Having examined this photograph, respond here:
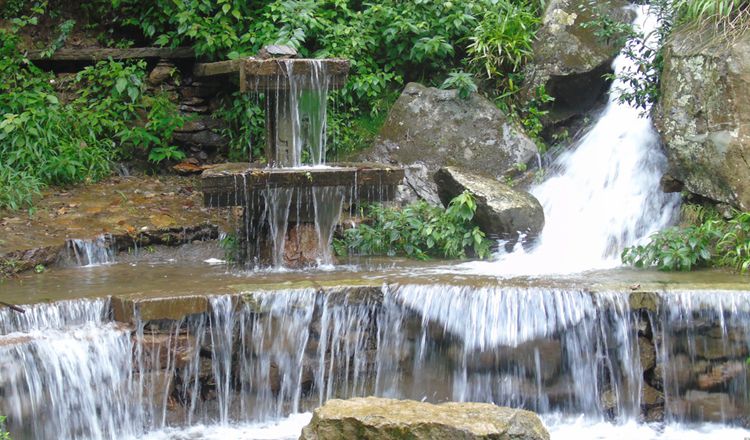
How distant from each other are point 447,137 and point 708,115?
2.94 metres

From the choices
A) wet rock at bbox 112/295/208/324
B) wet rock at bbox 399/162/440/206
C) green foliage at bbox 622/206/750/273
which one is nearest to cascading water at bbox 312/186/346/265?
wet rock at bbox 399/162/440/206

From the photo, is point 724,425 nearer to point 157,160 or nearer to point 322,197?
point 322,197

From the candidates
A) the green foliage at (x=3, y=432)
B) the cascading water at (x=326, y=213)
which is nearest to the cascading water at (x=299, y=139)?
the cascading water at (x=326, y=213)

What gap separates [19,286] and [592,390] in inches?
190

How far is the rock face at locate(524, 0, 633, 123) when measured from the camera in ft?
36.8

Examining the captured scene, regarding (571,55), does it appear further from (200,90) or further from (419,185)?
(200,90)

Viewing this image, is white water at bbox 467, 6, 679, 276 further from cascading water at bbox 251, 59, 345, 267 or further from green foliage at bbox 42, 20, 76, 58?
green foliage at bbox 42, 20, 76, 58

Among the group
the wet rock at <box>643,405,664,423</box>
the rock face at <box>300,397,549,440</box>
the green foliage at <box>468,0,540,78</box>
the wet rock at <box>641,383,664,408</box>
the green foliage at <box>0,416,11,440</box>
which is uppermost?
the green foliage at <box>468,0,540,78</box>

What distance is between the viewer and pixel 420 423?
5.01 meters

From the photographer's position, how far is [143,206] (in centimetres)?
1031

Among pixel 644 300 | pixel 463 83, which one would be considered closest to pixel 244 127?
pixel 463 83

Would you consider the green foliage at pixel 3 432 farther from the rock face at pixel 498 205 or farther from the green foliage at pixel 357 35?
the green foliage at pixel 357 35

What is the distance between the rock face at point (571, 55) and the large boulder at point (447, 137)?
0.80 metres

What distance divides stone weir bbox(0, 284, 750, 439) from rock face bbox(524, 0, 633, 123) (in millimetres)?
4610
